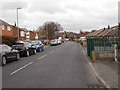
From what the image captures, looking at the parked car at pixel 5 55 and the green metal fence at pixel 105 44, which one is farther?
the green metal fence at pixel 105 44

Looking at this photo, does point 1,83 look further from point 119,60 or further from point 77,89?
point 119,60

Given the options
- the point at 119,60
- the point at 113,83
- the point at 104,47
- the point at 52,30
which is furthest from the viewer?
the point at 52,30

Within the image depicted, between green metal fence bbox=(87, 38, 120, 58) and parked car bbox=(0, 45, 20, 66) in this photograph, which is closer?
parked car bbox=(0, 45, 20, 66)

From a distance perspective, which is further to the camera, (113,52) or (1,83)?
(113,52)

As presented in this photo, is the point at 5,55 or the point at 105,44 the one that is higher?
the point at 105,44

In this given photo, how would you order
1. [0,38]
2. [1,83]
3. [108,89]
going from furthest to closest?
[0,38] < [1,83] < [108,89]

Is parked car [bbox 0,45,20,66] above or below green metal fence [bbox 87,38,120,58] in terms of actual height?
below

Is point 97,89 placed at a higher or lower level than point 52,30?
lower

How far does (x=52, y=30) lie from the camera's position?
253 feet

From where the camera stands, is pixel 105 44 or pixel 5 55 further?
pixel 105 44

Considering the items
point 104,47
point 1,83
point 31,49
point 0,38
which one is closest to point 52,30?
point 0,38

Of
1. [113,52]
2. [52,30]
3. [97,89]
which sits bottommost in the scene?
[97,89]

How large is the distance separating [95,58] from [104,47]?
3.71ft

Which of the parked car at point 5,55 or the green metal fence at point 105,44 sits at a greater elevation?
the green metal fence at point 105,44
